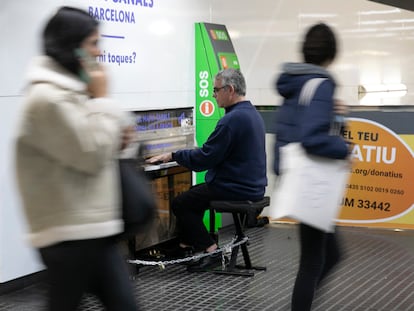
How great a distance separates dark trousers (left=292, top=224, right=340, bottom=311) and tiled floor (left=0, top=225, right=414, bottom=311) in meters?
0.34

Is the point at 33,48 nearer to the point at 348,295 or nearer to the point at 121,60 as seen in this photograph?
the point at 121,60

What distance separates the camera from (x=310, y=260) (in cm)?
315

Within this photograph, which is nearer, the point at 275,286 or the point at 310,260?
the point at 310,260

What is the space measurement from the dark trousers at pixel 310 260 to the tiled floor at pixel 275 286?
34 centimetres

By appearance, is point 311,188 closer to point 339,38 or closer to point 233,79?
point 233,79

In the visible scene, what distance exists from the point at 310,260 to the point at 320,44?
0.99 meters

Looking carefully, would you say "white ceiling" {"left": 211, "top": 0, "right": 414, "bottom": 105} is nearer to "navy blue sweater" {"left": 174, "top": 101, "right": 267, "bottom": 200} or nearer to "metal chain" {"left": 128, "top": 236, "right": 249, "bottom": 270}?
"navy blue sweater" {"left": 174, "top": 101, "right": 267, "bottom": 200}

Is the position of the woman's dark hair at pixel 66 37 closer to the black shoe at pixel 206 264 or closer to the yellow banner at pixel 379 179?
the black shoe at pixel 206 264

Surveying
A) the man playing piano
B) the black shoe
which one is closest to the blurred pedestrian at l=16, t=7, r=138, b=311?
the man playing piano

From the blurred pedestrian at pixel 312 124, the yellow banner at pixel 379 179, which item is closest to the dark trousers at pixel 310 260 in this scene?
the blurred pedestrian at pixel 312 124

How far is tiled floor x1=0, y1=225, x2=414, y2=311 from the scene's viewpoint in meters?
4.18

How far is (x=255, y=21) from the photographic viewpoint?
6684 millimetres

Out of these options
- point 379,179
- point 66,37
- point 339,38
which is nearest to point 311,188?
point 66,37

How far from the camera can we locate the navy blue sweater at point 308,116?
2.99 metres
